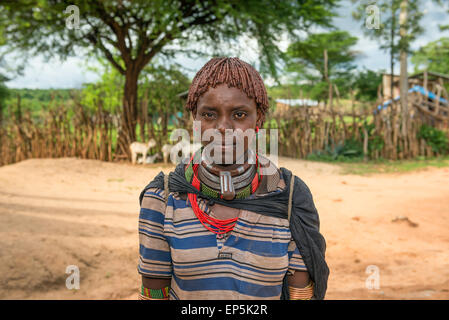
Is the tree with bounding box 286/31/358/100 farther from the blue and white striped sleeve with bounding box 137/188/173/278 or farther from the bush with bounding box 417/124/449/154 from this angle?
the blue and white striped sleeve with bounding box 137/188/173/278

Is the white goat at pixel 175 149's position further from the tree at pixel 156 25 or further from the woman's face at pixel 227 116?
the woman's face at pixel 227 116

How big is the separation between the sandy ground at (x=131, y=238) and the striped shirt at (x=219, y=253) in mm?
2204

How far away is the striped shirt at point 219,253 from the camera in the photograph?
1.13 metres

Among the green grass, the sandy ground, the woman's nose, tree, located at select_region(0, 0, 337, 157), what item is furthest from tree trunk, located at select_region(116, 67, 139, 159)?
the woman's nose

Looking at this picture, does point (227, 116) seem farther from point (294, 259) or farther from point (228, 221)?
point (294, 259)

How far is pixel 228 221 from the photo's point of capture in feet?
3.77

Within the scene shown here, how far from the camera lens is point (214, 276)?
1.13 m

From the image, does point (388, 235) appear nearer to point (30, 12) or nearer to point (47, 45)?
point (30, 12)

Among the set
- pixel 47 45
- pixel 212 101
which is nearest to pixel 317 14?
pixel 47 45

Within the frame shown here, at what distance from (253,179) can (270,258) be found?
28 centimetres

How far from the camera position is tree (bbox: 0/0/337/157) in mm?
8859

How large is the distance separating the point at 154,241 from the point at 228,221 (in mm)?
271

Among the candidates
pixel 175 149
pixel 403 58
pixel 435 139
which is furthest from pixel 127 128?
pixel 403 58

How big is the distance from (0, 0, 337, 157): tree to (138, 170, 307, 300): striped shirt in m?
8.11
